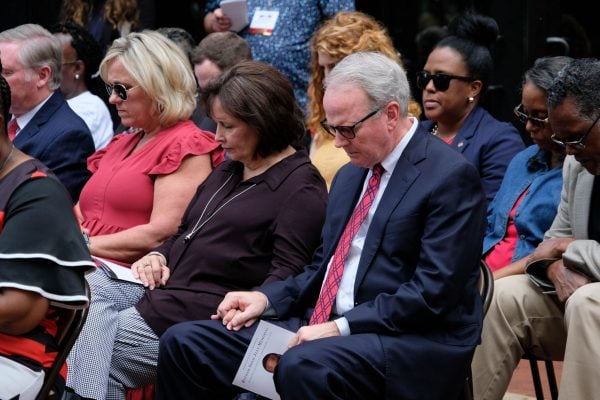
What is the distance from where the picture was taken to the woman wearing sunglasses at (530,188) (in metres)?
5.00

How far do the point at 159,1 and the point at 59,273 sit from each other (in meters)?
6.13

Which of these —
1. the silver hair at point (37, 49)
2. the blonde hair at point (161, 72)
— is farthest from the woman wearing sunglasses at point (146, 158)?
the silver hair at point (37, 49)

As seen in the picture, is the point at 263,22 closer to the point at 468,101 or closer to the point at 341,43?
the point at 341,43

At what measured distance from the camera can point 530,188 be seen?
16.7ft

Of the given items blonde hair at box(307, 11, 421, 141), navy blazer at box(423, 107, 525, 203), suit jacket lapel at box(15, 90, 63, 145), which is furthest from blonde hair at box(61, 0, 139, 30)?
navy blazer at box(423, 107, 525, 203)

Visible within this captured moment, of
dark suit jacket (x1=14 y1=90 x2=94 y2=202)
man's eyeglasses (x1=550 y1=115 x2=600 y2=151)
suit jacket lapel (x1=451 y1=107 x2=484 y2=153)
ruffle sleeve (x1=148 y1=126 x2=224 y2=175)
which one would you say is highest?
man's eyeglasses (x1=550 y1=115 x2=600 y2=151)

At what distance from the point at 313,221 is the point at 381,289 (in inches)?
31.4

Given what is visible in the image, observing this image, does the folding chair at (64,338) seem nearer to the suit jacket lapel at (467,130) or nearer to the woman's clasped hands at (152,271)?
the woman's clasped hands at (152,271)

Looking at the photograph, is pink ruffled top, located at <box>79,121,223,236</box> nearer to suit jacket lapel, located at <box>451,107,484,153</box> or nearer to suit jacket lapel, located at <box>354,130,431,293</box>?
suit jacket lapel, located at <box>451,107,484,153</box>

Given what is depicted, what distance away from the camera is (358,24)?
6059mm

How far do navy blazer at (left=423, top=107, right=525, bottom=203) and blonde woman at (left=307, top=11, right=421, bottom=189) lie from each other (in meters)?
0.59

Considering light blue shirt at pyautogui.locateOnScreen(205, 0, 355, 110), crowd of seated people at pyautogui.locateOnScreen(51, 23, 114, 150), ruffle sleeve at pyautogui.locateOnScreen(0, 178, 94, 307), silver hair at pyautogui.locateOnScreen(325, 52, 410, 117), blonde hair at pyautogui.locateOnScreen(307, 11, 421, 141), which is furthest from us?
crowd of seated people at pyautogui.locateOnScreen(51, 23, 114, 150)

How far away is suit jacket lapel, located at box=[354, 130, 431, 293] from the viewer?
4.12 metres

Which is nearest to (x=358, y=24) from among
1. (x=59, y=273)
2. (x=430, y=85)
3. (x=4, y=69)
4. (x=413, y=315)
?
(x=430, y=85)
